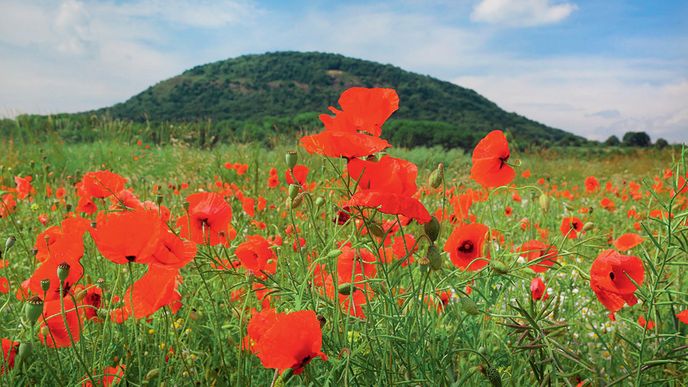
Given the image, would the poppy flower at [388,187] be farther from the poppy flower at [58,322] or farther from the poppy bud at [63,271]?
the poppy flower at [58,322]

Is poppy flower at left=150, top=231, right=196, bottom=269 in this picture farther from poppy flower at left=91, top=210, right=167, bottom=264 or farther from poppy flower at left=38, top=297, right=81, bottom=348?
poppy flower at left=38, top=297, right=81, bottom=348

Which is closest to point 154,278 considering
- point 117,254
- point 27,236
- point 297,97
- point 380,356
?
point 117,254

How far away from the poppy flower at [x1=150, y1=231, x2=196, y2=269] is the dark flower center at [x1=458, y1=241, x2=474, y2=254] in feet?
1.98

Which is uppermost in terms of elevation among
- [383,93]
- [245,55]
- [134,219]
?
[245,55]

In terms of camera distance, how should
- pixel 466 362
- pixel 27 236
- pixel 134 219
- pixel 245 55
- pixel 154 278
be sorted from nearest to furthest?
1. pixel 134 219
2. pixel 154 278
3. pixel 466 362
4. pixel 27 236
5. pixel 245 55

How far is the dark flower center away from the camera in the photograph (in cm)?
118

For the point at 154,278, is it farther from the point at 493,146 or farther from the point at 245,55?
the point at 245,55

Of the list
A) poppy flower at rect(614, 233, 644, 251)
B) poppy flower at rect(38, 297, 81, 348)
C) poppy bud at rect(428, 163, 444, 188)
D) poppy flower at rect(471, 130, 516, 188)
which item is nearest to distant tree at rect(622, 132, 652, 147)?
poppy flower at rect(614, 233, 644, 251)

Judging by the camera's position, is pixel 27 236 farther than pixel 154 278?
Yes

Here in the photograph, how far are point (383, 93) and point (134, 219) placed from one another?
1.65 feet

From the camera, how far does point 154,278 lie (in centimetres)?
92

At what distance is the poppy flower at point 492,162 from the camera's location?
112cm

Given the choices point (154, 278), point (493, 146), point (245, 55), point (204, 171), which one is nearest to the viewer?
point (154, 278)

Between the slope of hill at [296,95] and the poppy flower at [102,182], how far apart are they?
40.6m
